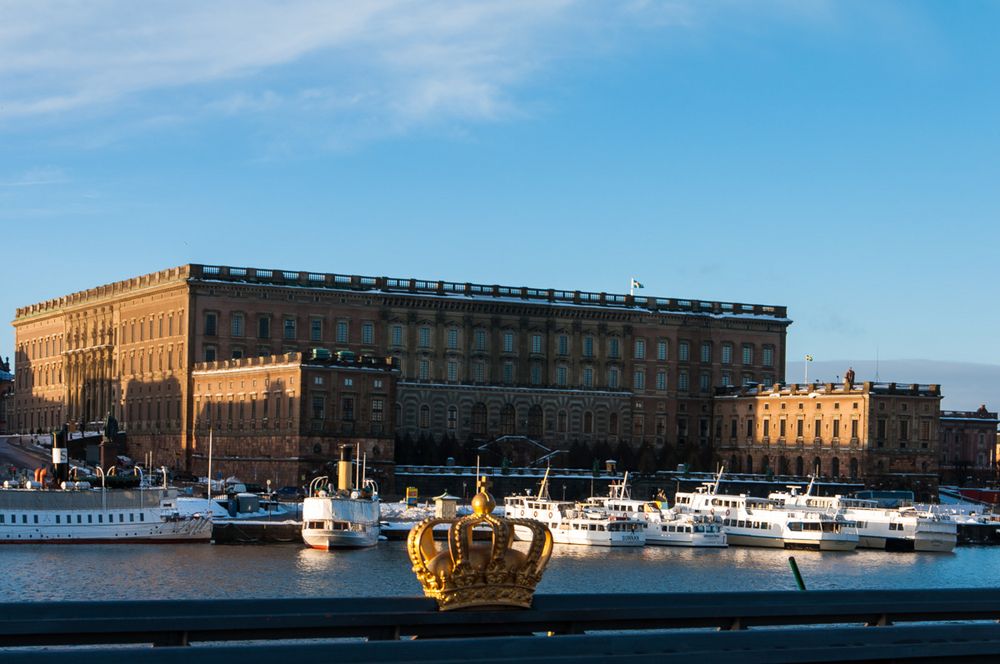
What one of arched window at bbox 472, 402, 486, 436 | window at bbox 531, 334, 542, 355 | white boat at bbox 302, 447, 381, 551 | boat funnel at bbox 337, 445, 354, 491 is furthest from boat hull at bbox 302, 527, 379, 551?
window at bbox 531, 334, 542, 355

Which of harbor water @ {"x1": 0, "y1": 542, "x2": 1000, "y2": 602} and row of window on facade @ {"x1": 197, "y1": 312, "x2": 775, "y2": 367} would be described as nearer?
harbor water @ {"x1": 0, "y1": 542, "x2": 1000, "y2": 602}

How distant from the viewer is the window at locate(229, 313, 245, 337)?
149000mm

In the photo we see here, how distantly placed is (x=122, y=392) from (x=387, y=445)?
36.4 metres

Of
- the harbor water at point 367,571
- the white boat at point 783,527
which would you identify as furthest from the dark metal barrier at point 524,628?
the white boat at point 783,527

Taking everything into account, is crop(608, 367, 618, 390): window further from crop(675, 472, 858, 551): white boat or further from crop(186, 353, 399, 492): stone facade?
crop(675, 472, 858, 551): white boat

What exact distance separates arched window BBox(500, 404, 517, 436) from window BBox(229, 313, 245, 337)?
25590mm

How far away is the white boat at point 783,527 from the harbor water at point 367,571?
61.7 inches

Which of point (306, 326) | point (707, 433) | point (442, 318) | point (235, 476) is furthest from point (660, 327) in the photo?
point (235, 476)

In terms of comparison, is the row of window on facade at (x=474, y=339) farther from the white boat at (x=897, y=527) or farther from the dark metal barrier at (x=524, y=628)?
the dark metal barrier at (x=524, y=628)

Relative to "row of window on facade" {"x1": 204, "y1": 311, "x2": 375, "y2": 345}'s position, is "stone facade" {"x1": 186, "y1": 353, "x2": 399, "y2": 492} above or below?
below

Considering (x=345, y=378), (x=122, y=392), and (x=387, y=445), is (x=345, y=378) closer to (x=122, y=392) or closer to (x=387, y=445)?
(x=387, y=445)

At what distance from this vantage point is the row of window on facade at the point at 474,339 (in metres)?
150

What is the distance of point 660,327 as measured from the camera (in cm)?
16862

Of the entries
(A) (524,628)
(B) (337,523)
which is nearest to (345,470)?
(B) (337,523)
